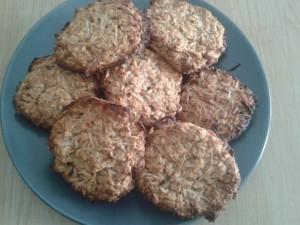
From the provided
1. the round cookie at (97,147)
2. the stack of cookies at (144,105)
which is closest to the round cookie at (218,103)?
the stack of cookies at (144,105)

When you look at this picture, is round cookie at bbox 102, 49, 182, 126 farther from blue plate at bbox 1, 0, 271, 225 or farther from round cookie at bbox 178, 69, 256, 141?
blue plate at bbox 1, 0, 271, 225

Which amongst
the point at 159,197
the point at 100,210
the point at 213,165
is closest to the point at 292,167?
the point at 213,165

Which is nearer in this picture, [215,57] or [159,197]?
[159,197]

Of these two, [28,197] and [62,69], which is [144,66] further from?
[28,197]

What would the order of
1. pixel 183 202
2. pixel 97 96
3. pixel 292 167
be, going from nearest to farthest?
pixel 183 202 < pixel 97 96 < pixel 292 167

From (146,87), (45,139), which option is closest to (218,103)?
(146,87)

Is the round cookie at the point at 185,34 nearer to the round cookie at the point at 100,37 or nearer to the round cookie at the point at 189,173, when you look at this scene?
the round cookie at the point at 100,37
